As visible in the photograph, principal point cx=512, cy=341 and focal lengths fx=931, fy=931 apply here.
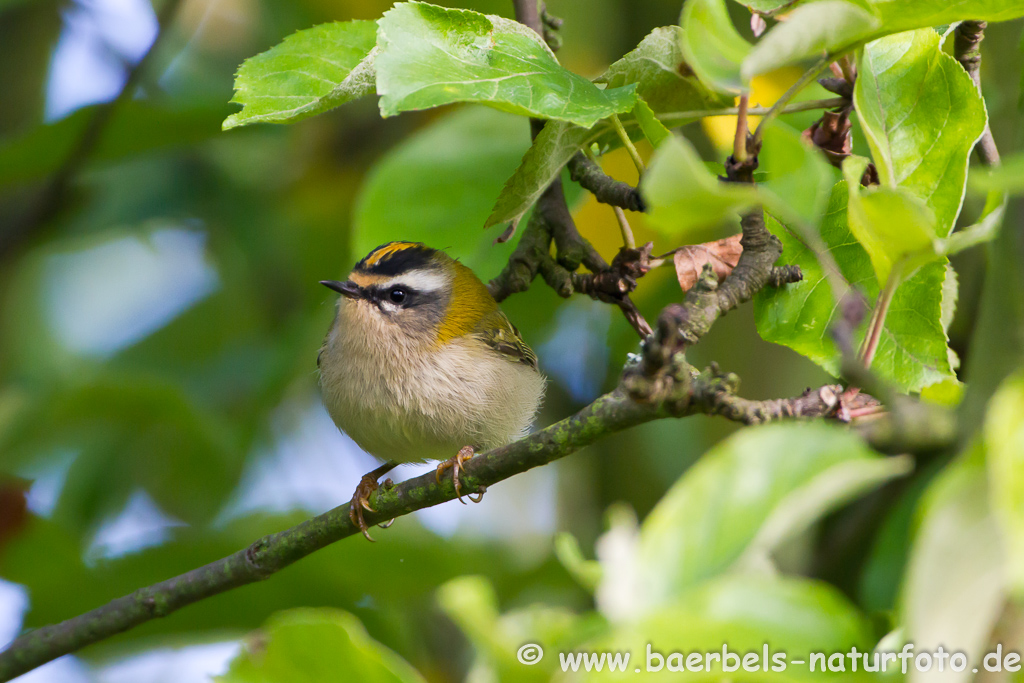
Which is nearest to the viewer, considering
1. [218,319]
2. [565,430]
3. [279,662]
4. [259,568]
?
[279,662]

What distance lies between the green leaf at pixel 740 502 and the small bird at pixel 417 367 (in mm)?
1842

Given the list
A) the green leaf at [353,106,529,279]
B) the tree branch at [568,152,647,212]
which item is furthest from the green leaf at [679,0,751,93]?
the green leaf at [353,106,529,279]

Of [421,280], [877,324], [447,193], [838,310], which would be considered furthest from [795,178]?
[421,280]

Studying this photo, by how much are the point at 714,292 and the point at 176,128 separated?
2.58m

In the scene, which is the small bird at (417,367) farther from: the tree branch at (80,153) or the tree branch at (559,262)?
the tree branch at (80,153)

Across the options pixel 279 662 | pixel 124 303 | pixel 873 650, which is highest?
pixel 124 303

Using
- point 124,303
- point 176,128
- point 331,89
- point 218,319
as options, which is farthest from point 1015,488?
point 124,303

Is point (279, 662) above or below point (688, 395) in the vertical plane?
below

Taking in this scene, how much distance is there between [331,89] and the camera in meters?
1.68

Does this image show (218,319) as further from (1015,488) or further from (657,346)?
(1015,488)

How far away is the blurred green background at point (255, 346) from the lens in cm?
268

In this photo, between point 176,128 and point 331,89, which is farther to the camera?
point 176,128

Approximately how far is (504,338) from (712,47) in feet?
6.58

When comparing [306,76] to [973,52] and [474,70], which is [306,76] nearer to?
[474,70]
